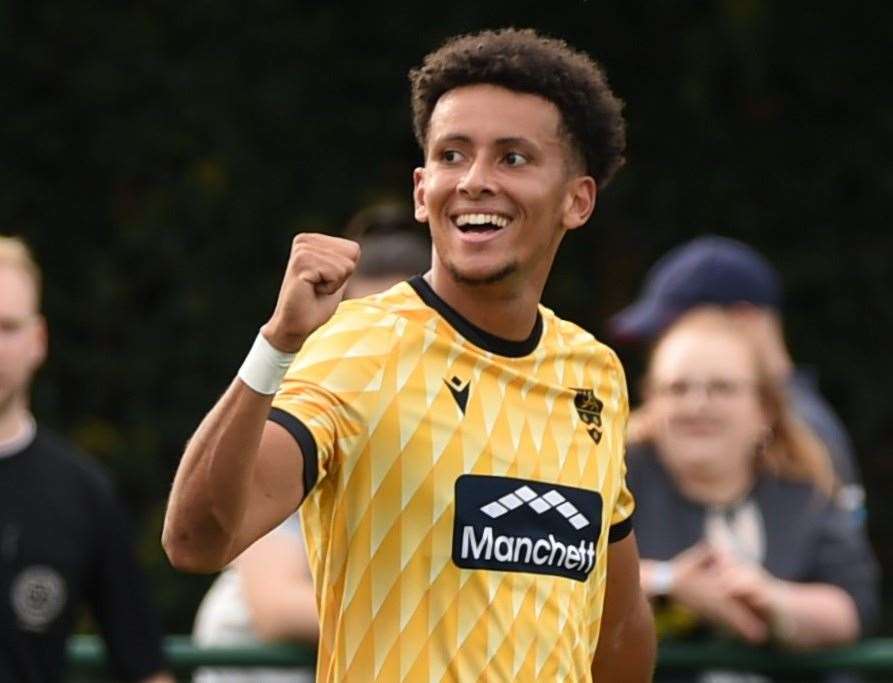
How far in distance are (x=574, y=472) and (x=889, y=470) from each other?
6353 millimetres

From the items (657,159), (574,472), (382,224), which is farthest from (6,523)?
(657,159)

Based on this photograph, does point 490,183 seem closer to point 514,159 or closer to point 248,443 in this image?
point 514,159

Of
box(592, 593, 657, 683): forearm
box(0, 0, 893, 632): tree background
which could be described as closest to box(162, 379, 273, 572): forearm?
box(592, 593, 657, 683): forearm

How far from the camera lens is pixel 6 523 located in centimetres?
603

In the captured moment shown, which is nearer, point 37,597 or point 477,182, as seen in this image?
point 477,182

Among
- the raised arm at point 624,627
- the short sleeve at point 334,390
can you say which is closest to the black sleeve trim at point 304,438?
the short sleeve at point 334,390

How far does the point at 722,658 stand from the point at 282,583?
115 cm

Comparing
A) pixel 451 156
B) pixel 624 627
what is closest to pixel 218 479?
pixel 451 156

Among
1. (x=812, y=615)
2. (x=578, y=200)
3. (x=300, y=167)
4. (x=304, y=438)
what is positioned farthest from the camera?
(x=300, y=167)

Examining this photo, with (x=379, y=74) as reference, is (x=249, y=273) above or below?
below

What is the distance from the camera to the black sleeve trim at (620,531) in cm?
452

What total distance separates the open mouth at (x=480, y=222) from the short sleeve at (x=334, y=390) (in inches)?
8.1

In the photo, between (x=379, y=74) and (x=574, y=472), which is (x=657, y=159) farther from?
(x=574, y=472)

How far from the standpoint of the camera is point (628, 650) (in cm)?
466
